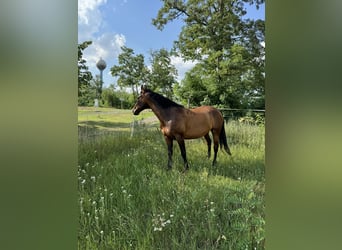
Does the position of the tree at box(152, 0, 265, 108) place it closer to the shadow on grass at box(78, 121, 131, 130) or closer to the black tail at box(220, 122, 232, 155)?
the black tail at box(220, 122, 232, 155)

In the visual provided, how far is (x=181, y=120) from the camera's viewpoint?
1693 mm

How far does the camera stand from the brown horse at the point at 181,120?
5.48 ft

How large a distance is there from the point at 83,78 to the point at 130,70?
0.87ft

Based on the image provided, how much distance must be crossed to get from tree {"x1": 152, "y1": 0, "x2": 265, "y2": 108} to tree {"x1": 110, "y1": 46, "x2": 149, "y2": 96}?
21 cm

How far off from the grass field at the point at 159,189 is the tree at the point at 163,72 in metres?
0.17

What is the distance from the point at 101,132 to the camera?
173 centimetres

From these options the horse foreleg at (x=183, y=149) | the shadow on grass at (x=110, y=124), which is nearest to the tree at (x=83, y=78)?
the shadow on grass at (x=110, y=124)

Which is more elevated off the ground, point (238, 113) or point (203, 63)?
point (203, 63)

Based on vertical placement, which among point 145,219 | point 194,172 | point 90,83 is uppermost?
point 90,83

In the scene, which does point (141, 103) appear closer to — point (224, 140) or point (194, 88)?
point (194, 88)

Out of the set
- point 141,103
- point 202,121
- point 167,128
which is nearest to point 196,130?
point 202,121
